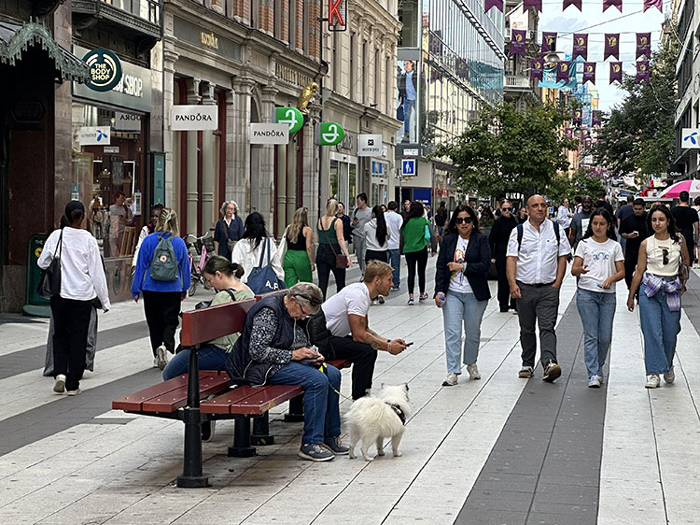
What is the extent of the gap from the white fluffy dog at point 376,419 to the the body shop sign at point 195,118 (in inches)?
593

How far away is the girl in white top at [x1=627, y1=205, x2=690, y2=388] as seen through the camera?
11242 mm

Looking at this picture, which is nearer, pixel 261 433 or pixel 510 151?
pixel 261 433

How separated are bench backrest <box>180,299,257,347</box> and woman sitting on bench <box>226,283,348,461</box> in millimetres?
166

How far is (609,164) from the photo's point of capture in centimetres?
6969

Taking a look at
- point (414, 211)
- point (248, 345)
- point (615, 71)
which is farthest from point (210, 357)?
point (615, 71)

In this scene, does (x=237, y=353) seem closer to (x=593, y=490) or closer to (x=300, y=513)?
(x=300, y=513)

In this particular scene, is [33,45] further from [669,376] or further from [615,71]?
[615,71]

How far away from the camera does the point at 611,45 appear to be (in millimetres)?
37500

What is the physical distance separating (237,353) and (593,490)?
2510 mm

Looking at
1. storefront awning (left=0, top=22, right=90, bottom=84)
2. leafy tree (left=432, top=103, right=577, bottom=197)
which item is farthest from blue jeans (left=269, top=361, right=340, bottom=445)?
leafy tree (left=432, top=103, right=577, bottom=197)

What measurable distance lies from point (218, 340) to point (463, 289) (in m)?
3.52

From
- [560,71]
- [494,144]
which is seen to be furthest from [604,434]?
[560,71]

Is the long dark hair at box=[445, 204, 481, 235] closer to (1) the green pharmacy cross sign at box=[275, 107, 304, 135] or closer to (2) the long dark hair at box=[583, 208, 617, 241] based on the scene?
(2) the long dark hair at box=[583, 208, 617, 241]

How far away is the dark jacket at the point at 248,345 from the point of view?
25.8 ft
